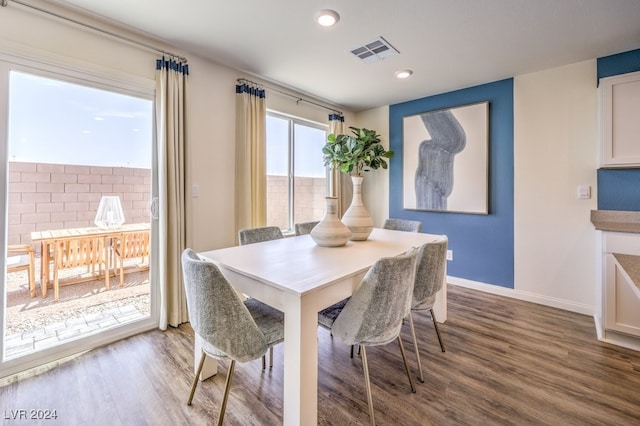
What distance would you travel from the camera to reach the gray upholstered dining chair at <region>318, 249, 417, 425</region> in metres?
1.32

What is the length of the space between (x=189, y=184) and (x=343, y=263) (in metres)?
1.77

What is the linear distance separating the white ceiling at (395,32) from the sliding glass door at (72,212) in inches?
24.8

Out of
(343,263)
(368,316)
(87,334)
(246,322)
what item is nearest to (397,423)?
(368,316)

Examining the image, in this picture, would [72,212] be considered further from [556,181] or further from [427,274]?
[556,181]

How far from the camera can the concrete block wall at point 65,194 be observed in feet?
6.25

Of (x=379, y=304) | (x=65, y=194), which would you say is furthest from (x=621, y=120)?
(x=65, y=194)

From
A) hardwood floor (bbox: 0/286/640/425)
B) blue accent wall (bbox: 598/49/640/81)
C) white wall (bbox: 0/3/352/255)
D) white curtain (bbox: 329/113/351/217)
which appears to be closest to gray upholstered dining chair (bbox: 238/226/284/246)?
white wall (bbox: 0/3/352/255)

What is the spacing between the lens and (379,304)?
53.2 inches

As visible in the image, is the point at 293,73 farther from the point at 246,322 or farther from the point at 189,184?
the point at 246,322

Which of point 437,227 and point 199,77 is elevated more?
point 199,77

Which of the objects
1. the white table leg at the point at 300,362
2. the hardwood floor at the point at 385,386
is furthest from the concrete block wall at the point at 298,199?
the white table leg at the point at 300,362

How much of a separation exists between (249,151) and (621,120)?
341 cm

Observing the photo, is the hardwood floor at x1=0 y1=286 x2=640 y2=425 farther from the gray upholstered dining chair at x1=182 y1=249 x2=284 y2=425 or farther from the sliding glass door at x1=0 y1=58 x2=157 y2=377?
the gray upholstered dining chair at x1=182 y1=249 x2=284 y2=425

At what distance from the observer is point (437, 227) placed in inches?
151
